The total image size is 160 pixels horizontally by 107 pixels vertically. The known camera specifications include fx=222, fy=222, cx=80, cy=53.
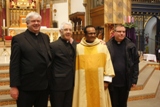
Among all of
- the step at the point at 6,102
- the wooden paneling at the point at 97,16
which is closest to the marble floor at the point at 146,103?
the step at the point at 6,102

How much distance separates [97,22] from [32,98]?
279 inches

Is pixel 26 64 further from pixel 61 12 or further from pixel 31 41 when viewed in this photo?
pixel 61 12

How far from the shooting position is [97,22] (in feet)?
29.6

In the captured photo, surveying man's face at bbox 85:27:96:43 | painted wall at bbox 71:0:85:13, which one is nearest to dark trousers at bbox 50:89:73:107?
man's face at bbox 85:27:96:43

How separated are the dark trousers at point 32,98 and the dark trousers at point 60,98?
0.12 m

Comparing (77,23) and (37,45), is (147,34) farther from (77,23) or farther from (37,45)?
(37,45)

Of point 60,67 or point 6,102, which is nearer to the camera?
point 60,67

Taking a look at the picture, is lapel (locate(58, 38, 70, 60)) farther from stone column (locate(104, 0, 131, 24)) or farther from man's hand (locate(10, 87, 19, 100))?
stone column (locate(104, 0, 131, 24))

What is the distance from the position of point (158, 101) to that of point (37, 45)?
304cm

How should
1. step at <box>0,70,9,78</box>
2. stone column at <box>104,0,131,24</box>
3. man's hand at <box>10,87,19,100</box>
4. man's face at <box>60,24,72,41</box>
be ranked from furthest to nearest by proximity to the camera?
1. stone column at <box>104,0,131,24</box>
2. step at <box>0,70,9,78</box>
3. man's face at <box>60,24,72,41</box>
4. man's hand at <box>10,87,19,100</box>

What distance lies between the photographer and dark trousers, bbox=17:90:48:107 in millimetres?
2209

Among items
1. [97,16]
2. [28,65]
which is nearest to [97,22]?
[97,16]

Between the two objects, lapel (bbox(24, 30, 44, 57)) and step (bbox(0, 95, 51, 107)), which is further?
step (bbox(0, 95, 51, 107))

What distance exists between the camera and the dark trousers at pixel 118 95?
2835 mm
